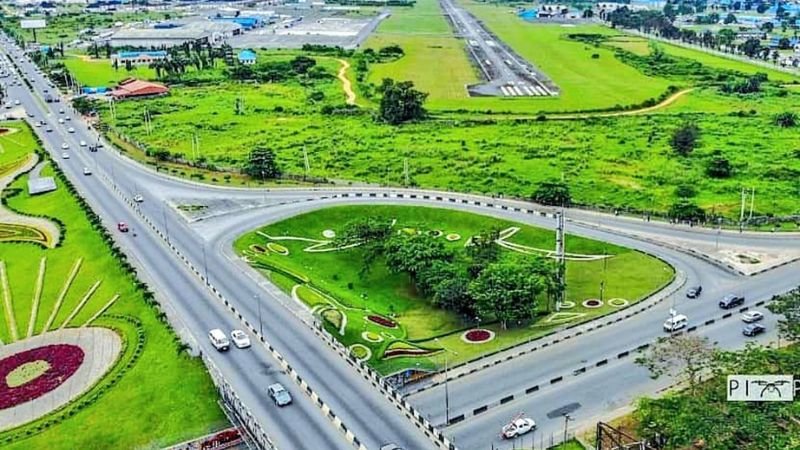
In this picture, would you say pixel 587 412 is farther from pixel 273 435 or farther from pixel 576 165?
pixel 576 165

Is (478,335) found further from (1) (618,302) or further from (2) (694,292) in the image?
(2) (694,292)

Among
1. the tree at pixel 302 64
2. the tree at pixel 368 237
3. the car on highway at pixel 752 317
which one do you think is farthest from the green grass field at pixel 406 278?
the tree at pixel 302 64

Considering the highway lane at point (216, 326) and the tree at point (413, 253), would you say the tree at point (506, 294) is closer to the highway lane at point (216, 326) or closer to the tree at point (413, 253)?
the tree at point (413, 253)

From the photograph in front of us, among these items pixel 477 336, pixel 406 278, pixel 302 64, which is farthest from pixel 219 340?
pixel 302 64

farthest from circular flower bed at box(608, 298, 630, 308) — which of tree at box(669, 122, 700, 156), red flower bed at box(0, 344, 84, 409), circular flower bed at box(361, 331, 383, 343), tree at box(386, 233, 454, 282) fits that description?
tree at box(669, 122, 700, 156)

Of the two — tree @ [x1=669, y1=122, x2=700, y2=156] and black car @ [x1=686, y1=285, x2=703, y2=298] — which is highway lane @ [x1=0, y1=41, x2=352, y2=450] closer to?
black car @ [x1=686, y1=285, x2=703, y2=298]

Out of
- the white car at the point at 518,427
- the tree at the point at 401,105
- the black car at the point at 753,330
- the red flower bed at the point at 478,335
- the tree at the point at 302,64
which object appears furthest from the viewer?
the tree at the point at 302,64
